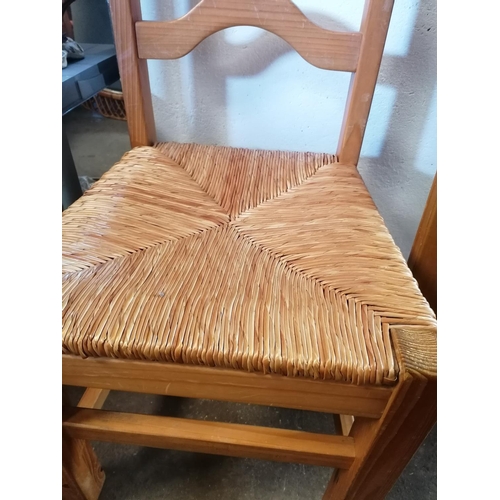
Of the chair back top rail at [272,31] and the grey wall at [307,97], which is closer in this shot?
the chair back top rail at [272,31]

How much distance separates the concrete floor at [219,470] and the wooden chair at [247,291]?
76 millimetres

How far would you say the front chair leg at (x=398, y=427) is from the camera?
0.37 metres

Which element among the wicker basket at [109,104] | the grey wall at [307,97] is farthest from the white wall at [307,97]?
the wicker basket at [109,104]

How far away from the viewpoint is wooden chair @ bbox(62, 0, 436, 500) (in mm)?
395

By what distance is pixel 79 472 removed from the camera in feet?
2.08

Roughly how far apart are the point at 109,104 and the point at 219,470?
95 centimetres

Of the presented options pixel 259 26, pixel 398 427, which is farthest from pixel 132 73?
pixel 398 427

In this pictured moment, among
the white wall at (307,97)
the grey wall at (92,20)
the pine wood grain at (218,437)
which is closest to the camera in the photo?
the pine wood grain at (218,437)

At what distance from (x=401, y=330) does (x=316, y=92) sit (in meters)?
0.52

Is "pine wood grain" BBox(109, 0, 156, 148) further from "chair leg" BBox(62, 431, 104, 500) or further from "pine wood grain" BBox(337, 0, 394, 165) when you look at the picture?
"chair leg" BBox(62, 431, 104, 500)

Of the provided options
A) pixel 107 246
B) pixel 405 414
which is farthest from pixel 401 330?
pixel 107 246

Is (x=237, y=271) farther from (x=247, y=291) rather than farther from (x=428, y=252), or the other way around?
(x=428, y=252)

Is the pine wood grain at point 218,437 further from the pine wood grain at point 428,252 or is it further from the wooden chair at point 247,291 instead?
the pine wood grain at point 428,252
